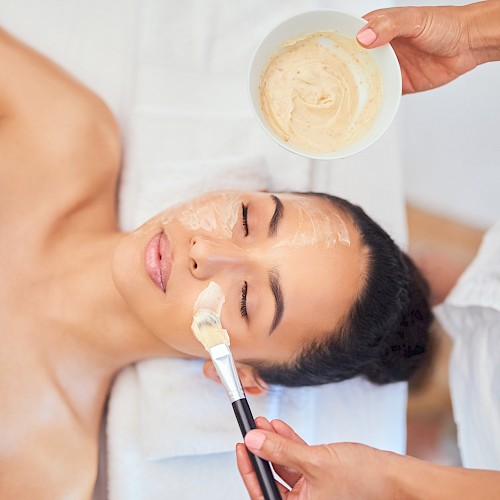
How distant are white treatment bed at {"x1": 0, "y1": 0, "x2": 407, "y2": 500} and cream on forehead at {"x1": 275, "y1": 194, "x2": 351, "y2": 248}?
324 millimetres

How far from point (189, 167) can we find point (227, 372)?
2.21 ft

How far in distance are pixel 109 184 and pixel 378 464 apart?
96 centimetres

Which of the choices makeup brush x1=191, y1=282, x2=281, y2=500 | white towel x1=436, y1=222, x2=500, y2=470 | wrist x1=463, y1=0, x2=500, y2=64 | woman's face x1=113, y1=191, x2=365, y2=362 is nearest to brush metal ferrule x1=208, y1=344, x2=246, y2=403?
makeup brush x1=191, y1=282, x2=281, y2=500

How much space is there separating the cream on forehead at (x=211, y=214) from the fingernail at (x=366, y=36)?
1.20 feet

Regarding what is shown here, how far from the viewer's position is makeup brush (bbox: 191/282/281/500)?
2.76 feet

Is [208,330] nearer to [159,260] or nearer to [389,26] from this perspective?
[159,260]

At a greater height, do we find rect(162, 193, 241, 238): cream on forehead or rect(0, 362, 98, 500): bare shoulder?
rect(162, 193, 241, 238): cream on forehead

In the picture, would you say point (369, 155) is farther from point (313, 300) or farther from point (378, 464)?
point (378, 464)

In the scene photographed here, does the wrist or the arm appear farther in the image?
the wrist

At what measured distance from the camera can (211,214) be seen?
1.11 meters

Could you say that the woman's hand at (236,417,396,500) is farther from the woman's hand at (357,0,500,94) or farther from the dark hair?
the woman's hand at (357,0,500,94)

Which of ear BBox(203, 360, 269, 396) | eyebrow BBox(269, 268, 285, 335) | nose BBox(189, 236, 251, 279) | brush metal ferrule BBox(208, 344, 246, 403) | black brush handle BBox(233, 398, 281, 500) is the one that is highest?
nose BBox(189, 236, 251, 279)

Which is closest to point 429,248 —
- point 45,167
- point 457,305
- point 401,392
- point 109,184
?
point 457,305

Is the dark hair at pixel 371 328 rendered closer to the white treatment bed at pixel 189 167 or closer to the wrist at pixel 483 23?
the white treatment bed at pixel 189 167
